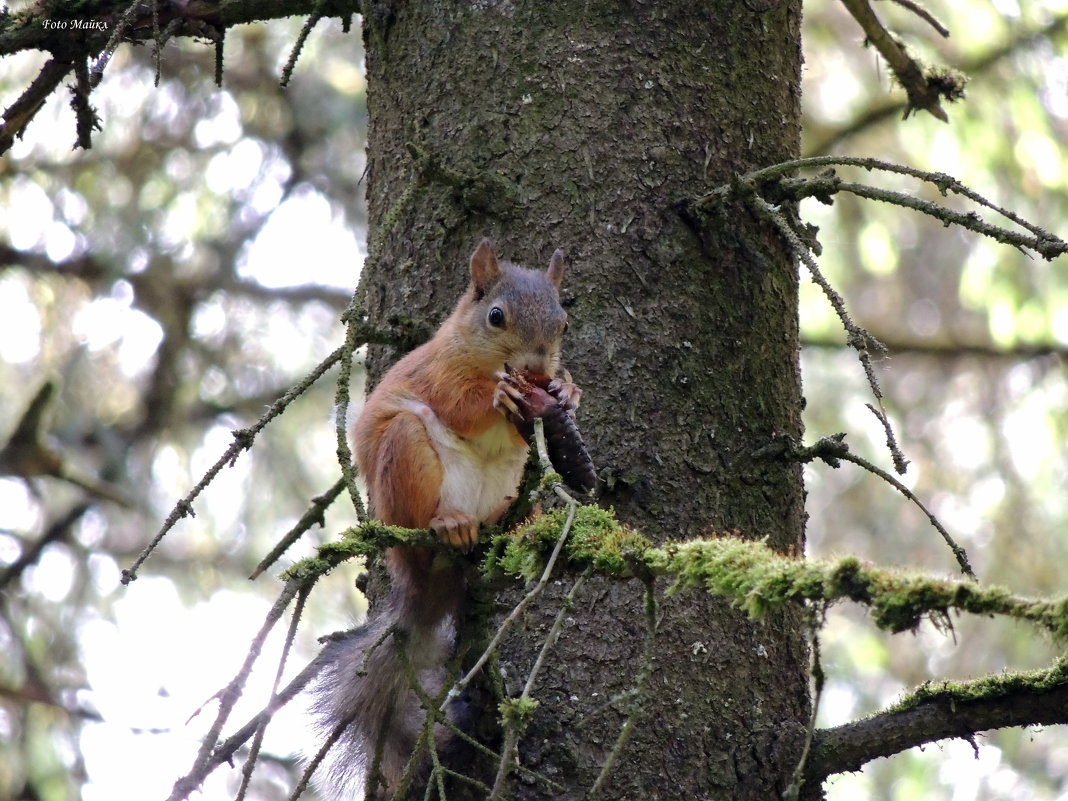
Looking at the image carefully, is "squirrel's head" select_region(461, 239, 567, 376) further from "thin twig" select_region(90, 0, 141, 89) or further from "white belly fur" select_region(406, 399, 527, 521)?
"thin twig" select_region(90, 0, 141, 89)

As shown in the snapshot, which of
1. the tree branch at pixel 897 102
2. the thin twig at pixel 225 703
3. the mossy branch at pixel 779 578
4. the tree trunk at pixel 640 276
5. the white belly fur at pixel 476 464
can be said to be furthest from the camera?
the tree branch at pixel 897 102

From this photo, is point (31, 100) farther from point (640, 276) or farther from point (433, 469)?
point (640, 276)

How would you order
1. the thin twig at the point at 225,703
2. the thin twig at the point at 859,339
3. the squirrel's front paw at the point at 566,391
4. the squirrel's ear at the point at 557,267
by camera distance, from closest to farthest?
the thin twig at the point at 225,703
the thin twig at the point at 859,339
the squirrel's front paw at the point at 566,391
the squirrel's ear at the point at 557,267

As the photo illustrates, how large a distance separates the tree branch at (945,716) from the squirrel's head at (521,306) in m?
0.89

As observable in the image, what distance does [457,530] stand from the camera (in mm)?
2137

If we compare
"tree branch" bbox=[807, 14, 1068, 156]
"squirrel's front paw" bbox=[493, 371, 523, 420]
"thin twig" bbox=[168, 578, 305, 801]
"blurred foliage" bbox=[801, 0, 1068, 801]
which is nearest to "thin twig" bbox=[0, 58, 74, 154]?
"squirrel's front paw" bbox=[493, 371, 523, 420]

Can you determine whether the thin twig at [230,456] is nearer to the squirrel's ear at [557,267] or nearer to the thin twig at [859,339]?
the squirrel's ear at [557,267]

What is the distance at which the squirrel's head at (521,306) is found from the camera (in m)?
2.38

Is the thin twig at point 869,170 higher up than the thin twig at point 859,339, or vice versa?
the thin twig at point 869,170

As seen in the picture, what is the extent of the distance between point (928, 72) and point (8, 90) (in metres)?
3.84

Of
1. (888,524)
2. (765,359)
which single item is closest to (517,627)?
(765,359)

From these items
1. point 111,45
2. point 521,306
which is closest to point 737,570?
point 521,306

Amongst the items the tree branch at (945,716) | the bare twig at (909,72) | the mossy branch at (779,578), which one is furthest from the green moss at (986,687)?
the bare twig at (909,72)

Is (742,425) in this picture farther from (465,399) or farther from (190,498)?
(190,498)
